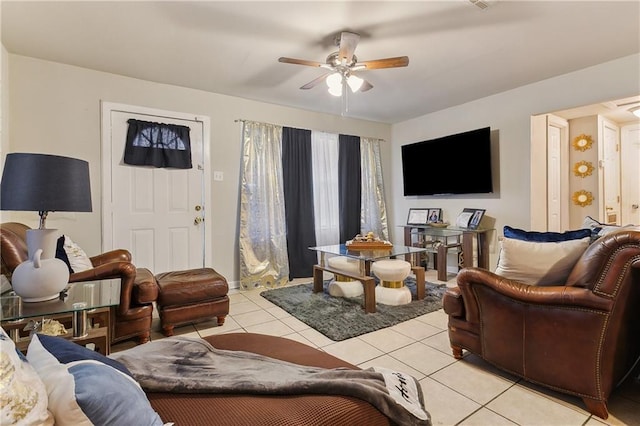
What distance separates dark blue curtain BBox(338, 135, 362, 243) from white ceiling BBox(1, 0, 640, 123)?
1.42 metres

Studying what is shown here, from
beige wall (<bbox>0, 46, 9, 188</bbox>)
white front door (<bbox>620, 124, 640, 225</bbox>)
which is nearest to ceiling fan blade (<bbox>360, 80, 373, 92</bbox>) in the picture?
beige wall (<bbox>0, 46, 9, 188</bbox>)

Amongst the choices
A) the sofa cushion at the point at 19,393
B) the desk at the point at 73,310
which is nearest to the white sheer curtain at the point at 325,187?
the desk at the point at 73,310

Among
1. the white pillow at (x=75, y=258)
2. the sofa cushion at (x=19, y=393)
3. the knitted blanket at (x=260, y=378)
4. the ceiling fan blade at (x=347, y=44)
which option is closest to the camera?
the sofa cushion at (x=19, y=393)

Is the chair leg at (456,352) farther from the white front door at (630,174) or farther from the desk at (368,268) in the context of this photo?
the white front door at (630,174)

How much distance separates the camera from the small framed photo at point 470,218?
4289 millimetres

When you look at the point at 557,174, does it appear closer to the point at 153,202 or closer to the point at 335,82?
the point at 335,82

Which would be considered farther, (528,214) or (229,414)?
(528,214)

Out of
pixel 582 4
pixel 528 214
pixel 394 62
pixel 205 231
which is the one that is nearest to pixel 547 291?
pixel 394 62

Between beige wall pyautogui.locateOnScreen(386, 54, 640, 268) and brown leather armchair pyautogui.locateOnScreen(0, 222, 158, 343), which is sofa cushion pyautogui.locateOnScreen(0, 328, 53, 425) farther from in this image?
beige wall pyautogui.locateOnScreen(386, 54, 640, 268)

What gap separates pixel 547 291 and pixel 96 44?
12.5 feet

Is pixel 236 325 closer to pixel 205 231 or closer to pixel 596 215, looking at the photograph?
pixel 205 231

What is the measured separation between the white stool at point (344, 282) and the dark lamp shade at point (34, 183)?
247cm

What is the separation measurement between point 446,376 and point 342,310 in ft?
4.14

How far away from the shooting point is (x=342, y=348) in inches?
92.8
